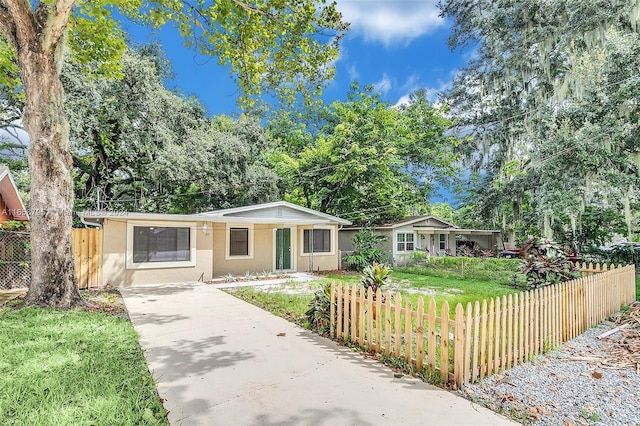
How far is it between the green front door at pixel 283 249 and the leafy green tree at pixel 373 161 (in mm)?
5280

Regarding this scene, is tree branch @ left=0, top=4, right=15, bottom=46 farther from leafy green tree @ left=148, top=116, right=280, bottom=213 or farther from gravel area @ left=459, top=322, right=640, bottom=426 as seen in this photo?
gravel area @ left=459, top=322, right=640, bottom=426

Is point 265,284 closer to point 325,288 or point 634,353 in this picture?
point 325,288

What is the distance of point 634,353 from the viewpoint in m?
4.46

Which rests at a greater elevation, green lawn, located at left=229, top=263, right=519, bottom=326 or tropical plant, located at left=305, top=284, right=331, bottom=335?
tropical plant, located at left=305, top=284, right=331, bottom=335

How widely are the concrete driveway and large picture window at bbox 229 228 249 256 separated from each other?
6831 mm

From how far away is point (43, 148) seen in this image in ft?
20.9

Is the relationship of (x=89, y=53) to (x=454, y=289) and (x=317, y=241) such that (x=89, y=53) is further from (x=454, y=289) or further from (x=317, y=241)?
(x=454, y=289)

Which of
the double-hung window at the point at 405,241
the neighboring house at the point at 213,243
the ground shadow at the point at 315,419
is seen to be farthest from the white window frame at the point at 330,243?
the ground shadow at the point at 315,419

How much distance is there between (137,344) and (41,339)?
1.30 meters

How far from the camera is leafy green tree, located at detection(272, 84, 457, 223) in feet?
58.2

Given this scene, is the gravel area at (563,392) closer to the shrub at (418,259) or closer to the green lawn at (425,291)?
the green lawn at (425,291)

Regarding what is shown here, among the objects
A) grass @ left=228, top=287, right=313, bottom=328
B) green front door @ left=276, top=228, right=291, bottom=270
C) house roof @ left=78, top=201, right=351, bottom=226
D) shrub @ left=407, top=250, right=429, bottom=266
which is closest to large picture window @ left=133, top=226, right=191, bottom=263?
house roof @ left=78, top=201, right=351, bottom=226

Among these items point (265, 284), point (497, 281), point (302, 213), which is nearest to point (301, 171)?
point (302, 213)

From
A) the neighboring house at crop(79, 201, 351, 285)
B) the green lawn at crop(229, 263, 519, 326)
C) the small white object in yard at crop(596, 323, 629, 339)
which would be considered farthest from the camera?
the neighboring house at crop(79, 201, 351, 285)
